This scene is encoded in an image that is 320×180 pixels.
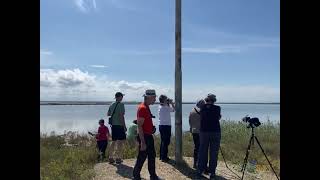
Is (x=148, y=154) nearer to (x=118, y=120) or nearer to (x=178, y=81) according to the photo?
(x=118, y=120)

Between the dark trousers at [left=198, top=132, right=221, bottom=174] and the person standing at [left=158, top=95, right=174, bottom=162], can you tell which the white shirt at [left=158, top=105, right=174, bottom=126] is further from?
the dark trousers at [left=198, top=132, right=221, bottom=174]

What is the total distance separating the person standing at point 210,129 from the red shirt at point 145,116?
1.51m

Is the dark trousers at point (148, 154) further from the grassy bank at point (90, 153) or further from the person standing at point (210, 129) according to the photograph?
the grassy bank at point (90, 153)

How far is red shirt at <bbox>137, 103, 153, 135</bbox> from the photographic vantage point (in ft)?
25.8

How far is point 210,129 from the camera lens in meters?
9.02

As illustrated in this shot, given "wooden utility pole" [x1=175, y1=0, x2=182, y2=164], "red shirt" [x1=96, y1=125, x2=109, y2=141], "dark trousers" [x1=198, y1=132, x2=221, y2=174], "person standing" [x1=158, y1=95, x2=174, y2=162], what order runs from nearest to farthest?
"dark trousers" [x1=198, y1=132, x2=221, y2=174] < "person standing" [x1=158, y1=95, x2=174, y2=162] < "wooden utility pole" [x1=175, y1=0, x2=182, y2=164] < "red shirt" [x1=96, y1=125, x2=109, y2=141]

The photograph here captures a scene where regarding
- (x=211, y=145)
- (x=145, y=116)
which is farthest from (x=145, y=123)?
(x=211, y=145)

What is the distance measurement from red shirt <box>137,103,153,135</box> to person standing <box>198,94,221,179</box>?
1.51 m

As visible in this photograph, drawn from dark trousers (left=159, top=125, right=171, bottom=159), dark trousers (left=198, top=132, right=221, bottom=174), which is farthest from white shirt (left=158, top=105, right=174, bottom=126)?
dark trousers (left=198, top=132, right=221, bottom=174)

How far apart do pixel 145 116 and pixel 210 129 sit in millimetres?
1837

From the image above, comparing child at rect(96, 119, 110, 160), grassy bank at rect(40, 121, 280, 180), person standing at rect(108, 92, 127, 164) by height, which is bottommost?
grassy bank at rect(40, 121, 280, 180)

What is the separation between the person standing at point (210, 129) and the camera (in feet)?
29.3
